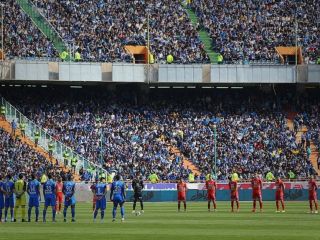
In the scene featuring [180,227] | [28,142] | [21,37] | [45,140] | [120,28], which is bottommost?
[180,227]

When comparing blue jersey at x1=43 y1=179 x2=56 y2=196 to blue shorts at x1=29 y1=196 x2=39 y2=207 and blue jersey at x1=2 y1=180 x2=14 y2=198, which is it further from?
blue jersey at x1=2 y1=180 x2=14 y2=198

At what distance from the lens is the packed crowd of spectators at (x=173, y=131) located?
7869 centimetres

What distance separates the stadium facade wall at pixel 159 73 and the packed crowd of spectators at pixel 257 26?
1619mm

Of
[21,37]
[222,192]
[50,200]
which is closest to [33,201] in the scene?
[50,200]

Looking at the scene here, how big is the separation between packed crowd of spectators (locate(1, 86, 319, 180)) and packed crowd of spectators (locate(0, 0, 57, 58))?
3.63 meters

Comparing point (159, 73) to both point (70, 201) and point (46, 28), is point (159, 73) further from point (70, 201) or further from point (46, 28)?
point (70, 201)

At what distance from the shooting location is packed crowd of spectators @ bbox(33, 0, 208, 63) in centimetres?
8550

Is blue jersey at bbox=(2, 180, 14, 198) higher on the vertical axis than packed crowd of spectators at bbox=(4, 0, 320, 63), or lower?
lower

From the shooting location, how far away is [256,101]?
88688 mm

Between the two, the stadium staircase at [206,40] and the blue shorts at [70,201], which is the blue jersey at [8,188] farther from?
the stadium staircase at [206,40]

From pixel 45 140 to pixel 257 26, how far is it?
74.7ft

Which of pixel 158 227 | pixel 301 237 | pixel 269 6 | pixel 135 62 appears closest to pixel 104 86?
pixel 135 62

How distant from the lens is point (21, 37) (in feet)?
273

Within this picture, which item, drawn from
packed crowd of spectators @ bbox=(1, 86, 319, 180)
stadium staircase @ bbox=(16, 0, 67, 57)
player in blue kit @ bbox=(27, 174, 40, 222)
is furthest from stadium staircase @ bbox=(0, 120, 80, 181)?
player in blue kit @ bbox=(27, 174, 40, 222)
